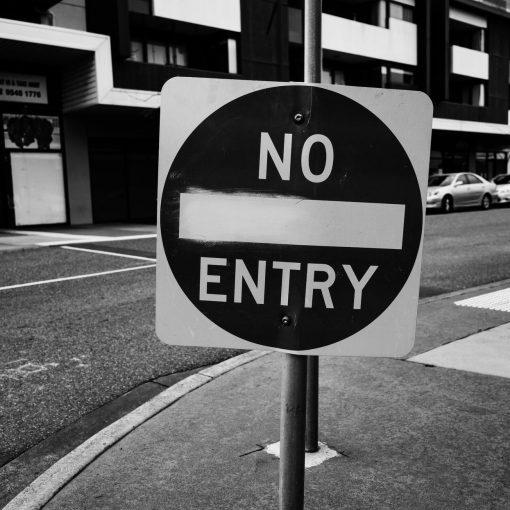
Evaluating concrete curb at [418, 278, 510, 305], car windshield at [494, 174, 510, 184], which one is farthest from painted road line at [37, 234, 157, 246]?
car windshield at [494, 174, 510, 184]

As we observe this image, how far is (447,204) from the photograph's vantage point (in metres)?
21.7

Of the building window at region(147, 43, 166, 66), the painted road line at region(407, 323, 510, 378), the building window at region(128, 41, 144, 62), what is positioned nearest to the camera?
the painted road line at region(407, 323, 510, 378)

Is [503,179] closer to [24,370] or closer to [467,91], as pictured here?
[467,91]

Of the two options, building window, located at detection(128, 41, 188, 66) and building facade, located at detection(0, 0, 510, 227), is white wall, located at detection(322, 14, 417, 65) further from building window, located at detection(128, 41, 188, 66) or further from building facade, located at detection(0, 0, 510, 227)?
building window, located at detection(128, 41, 188, 66)

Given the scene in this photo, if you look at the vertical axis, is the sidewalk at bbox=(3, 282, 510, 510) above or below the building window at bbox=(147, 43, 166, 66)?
below

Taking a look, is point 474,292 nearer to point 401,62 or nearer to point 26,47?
point 26,47

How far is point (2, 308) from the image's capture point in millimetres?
6762

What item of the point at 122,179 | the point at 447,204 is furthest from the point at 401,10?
the point at 122,179

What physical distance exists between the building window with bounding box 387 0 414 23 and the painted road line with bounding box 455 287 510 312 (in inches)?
931

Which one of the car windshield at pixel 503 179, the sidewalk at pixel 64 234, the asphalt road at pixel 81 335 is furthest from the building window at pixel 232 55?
the car windshield at pixel 503 179

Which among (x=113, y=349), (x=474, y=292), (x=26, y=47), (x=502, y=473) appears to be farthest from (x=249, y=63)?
(x=502, y=473)

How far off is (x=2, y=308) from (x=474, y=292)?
17.9 feet

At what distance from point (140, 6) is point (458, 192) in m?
12.8

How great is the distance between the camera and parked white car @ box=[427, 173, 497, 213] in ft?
69.8
